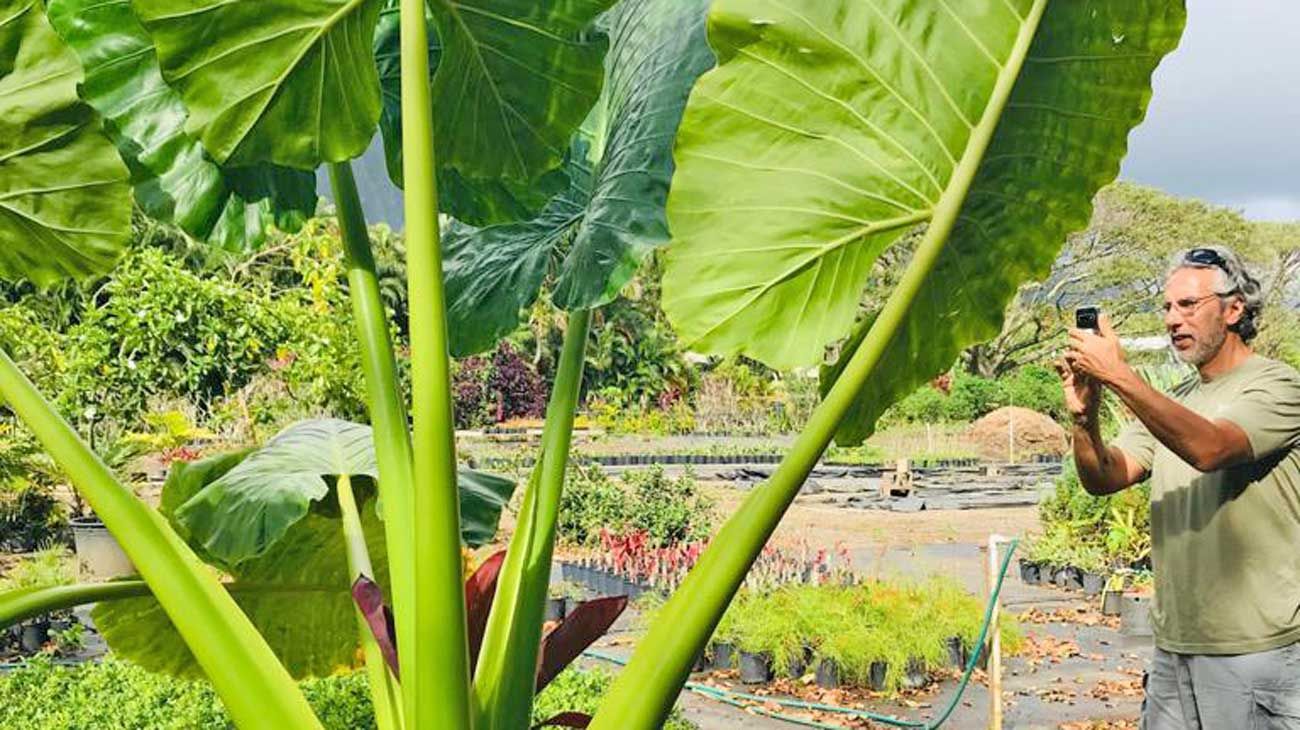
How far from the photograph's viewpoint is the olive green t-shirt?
1.91 meters

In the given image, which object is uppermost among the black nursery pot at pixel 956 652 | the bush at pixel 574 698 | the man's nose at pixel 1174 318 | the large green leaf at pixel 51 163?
the man's nose at pixel 1174 318

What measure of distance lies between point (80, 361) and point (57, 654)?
88.5 inches

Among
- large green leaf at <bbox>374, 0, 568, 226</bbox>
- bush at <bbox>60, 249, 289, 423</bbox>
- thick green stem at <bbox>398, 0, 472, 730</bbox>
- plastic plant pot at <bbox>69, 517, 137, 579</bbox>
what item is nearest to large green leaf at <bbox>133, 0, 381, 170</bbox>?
thick green stem at <bbox>398, 0, 472, 730</bbox>

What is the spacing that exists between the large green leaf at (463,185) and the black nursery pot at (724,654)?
3.86 metres

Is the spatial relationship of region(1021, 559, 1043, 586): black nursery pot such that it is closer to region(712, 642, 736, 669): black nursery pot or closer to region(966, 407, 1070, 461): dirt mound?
region(712, 642, 736, 669): black nursery pot

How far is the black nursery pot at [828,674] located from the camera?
4.55m

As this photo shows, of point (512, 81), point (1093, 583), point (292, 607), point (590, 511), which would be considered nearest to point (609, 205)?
point (512, 81)

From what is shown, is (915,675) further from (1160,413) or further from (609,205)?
(609,205)

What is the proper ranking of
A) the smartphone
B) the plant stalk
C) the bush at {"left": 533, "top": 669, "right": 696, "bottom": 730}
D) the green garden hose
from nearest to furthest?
the plant stalk → the smartphone → the bush at {"left": 533, "top": 669, "right": 696, "bottom": 730} → the green garden hose

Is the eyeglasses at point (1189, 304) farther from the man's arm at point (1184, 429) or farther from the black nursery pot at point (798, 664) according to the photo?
the black nursery pot at point (798, 664)

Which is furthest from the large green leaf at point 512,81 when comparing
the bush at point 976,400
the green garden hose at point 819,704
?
the bush at point 976,400

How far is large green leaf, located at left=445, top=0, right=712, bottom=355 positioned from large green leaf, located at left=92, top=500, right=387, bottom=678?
28cm

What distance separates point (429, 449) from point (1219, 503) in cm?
166

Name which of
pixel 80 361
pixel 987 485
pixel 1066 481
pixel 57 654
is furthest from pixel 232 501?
pixel 987 485
